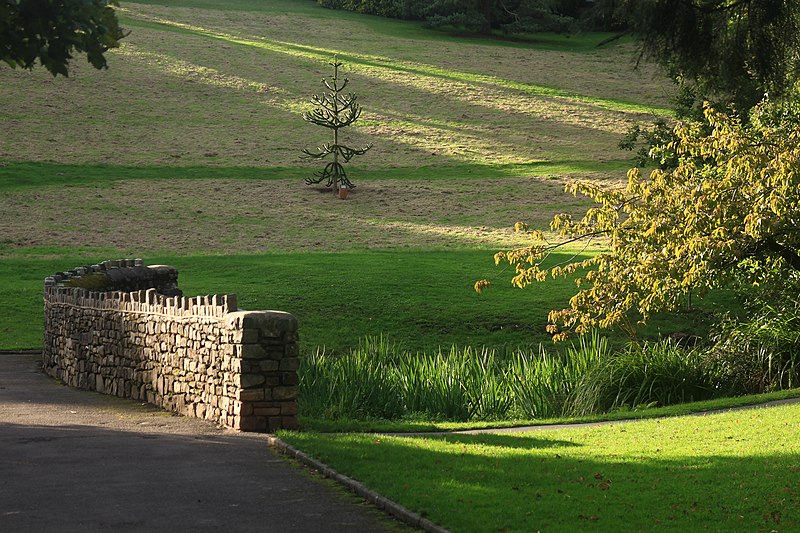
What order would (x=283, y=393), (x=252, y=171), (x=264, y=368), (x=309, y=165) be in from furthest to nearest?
(x=309, y=165)
(x=252, y=171)
(x=283, y=393)
(x=264, y=368)

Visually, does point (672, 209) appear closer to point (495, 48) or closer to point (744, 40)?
point (744, 40)

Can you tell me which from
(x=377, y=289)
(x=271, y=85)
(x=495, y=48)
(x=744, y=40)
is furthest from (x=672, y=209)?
(x=495, y=48)

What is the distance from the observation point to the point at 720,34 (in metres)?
13.4

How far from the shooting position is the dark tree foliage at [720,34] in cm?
1289

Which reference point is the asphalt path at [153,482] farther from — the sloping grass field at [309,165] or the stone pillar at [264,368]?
the sloping grass field at [309,165]

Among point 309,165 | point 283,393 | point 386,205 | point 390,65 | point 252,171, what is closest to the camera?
point 283,393

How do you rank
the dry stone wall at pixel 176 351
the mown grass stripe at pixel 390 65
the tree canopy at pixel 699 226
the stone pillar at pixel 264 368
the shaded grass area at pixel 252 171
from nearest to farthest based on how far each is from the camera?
the stone pillar at pixel 264 368
the dry stone wall at pixel 176 351
the tree canopy at pixel 699 226
the shaded grass area at pixel 252 171
the mown grass stripe at pixel 390 65

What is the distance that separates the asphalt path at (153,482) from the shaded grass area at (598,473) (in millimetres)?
603

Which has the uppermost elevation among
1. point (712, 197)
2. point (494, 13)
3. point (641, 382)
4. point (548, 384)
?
point (494, 13)

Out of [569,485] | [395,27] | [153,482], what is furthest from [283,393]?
[395,27]

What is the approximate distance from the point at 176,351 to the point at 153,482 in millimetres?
5114

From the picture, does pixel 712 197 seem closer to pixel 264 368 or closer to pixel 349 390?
pixel 349 390

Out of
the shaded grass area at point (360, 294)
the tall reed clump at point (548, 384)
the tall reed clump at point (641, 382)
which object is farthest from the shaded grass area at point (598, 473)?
the shaded grass area at point (360, 294)

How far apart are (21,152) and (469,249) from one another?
21.9m
